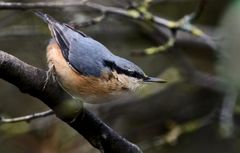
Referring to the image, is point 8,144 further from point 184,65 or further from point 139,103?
point 184,65

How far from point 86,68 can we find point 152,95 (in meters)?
1.89

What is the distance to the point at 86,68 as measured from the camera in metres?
2.67

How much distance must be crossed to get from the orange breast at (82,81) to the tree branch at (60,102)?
6.0 inches

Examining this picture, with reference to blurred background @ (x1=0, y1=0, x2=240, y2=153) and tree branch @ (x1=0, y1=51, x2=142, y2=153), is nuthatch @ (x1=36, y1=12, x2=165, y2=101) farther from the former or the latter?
blurred background @ (x1=0, y1=0, x2=240, y2=153)

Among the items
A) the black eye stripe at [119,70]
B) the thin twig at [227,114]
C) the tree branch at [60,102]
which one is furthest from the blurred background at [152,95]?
the tree branch at [60,102]

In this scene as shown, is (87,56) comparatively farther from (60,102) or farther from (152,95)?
(152,95)

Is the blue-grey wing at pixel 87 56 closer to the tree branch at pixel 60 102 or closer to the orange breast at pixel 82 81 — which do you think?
the orange breast at pixel 82 81

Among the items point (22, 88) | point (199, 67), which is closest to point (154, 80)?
point (22, 88)

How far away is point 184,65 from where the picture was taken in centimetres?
433

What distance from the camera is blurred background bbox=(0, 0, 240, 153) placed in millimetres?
4027

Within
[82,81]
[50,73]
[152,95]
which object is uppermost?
[50,73]

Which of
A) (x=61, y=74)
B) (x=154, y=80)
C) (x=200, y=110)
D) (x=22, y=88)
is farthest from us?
(x=200, y=110)

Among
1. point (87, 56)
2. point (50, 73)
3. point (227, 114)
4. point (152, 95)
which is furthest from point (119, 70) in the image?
point (152, 95)

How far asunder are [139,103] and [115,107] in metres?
0.26
